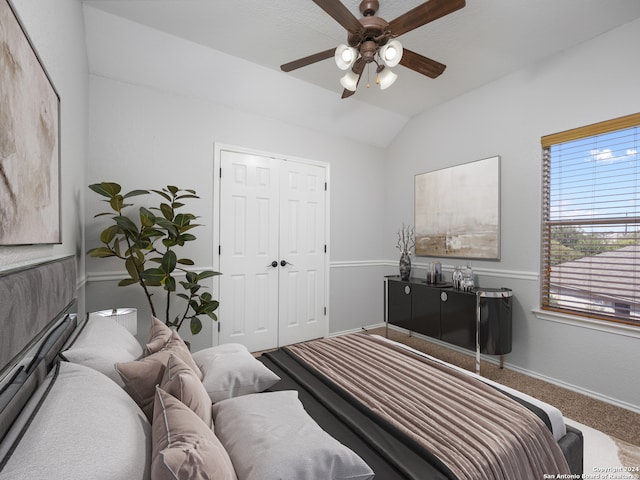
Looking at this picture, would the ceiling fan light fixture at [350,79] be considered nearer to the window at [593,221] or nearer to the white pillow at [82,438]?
the window at [593,221]

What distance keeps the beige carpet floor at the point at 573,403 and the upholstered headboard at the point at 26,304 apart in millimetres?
3132

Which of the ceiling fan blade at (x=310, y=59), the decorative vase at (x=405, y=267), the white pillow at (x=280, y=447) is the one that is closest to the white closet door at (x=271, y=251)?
the decorative vase at (x=405, y=267)

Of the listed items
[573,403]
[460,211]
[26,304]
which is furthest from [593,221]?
[26,304]

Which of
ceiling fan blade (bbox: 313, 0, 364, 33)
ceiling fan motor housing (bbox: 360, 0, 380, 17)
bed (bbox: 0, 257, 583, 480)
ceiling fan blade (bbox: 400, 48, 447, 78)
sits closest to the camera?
bed (bbox: 0, 257, 583, 480)

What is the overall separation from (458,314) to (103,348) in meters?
2.86

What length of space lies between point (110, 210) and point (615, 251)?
13.9 ft

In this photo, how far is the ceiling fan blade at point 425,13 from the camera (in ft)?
5.18

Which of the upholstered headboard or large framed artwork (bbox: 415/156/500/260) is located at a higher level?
large framed artwork (bbox: 415/156/500/260)

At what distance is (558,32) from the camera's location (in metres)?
2.46

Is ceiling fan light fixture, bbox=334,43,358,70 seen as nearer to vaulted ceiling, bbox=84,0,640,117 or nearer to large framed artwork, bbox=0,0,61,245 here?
vaulted ceiling, bbox=84,0,640,117

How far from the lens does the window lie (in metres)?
2.33

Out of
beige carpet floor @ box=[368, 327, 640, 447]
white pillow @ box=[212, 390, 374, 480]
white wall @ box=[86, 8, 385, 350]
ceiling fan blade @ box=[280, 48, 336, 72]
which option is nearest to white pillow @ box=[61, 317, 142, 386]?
white pillow @ box=[212, 390, 374, 480]

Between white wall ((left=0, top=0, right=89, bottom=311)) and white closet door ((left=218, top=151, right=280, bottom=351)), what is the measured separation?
127 cm

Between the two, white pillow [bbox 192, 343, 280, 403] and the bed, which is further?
white pillow [bbox 192, 343, 280, 403]
